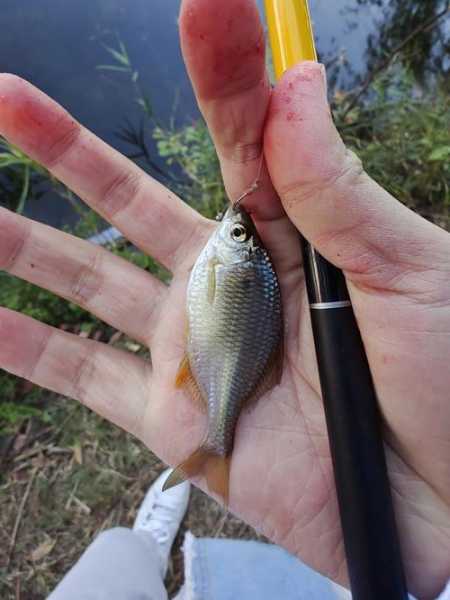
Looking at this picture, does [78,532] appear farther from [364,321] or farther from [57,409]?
[364,321]

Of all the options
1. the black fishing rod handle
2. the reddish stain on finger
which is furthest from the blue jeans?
the reddish stain on finger

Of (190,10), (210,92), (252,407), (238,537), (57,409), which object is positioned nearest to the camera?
(190,10)

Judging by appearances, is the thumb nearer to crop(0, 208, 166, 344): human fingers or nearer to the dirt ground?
crop(0, 208, 166, 344): human fingers

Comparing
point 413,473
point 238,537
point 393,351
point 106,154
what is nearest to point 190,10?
point 106,154

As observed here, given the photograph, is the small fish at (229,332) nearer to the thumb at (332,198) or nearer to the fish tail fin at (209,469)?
the fish tail fin at (209,469)

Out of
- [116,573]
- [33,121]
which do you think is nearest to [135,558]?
[116,573]

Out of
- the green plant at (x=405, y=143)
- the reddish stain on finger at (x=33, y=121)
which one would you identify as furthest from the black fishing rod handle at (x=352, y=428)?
the green plant at (x=405, y=143)

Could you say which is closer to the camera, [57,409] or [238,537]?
[238,537]
